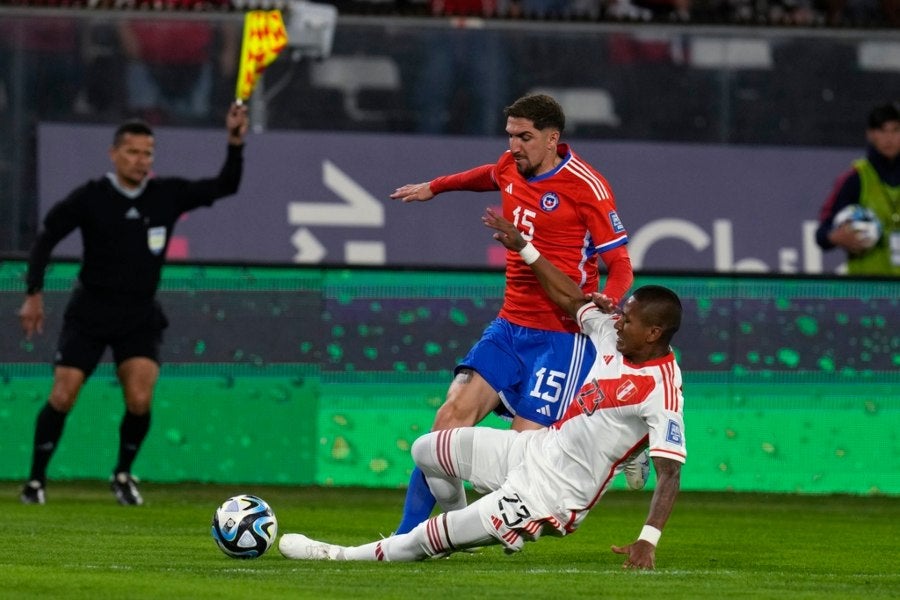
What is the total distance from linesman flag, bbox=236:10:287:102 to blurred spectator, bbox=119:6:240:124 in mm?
3634

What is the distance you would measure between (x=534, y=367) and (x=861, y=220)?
505 cm

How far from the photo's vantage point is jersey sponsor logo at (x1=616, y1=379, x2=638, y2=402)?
23.8ft

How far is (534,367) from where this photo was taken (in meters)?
8.57

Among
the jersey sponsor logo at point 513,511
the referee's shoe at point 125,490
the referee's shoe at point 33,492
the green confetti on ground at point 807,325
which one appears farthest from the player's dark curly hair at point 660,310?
the green confetti on ground at point 807,325

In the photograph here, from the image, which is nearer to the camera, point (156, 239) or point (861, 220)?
point (156, 239)

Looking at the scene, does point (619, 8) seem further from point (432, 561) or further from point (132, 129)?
point (432, 561)

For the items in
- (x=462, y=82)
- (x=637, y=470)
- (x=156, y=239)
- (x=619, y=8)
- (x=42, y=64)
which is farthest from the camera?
(x=619, y=8)

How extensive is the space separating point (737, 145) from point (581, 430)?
382 inches

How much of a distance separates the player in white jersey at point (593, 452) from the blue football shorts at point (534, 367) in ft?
2.90

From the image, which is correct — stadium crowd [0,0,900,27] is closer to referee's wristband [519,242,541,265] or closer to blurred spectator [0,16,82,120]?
blurred spectator [0,16,82,120]

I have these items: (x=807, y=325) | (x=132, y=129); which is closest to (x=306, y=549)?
(x=132, y=129)

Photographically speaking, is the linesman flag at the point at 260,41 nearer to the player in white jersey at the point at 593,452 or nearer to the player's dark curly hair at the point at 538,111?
the player's dark curly hair at the point at 538,111

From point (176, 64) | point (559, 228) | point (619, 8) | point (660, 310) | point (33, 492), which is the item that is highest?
point (619, 8)

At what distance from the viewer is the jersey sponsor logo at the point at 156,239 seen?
1167 centimetres
